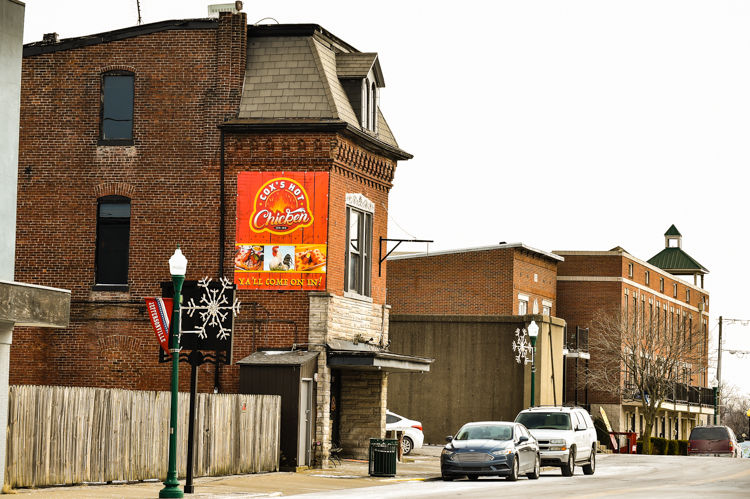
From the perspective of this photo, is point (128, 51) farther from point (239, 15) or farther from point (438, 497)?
point (438, 497)

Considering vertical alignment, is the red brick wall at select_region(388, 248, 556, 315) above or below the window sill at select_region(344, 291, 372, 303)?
above

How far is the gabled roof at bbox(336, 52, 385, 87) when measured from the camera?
110ft

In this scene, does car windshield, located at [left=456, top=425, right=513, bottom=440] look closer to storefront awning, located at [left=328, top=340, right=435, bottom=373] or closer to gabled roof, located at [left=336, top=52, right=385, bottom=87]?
storefront awning, located at [left=328, top=340, right=435, bottom=373]

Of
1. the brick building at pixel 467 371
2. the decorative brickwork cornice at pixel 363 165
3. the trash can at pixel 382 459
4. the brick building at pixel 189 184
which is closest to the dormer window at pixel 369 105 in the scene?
the brick building at pixel 189 184

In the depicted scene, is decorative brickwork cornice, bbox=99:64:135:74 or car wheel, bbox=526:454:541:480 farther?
decorative brickwork cornice, bbox=99:64:135:74

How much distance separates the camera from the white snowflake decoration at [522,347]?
49562 millimetres

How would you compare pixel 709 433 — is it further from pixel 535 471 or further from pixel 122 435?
pixel 122 435

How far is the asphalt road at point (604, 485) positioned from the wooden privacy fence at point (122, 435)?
364 centimetres

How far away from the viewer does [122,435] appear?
24672 millimetres

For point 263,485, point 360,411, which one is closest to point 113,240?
point 360,411

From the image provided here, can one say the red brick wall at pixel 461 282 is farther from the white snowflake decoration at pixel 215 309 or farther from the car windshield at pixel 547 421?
the white snowflake decoration at pixel 215 309

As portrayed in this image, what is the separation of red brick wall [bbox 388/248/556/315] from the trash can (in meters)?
29.4

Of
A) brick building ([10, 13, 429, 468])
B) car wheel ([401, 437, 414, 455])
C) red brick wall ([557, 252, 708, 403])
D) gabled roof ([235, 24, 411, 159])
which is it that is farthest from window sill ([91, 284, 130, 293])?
red brick wall ([557, 252, 708, 403])

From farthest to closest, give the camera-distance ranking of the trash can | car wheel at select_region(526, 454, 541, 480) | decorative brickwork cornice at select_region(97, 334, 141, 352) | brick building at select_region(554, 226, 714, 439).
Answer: brick building at select_region(554, 226, 714, 439) < decorative brickwork cornice at select_region(97, 334, 141, 352) < car wheel at select_region(526, 454, 541, 480) < the trash can
